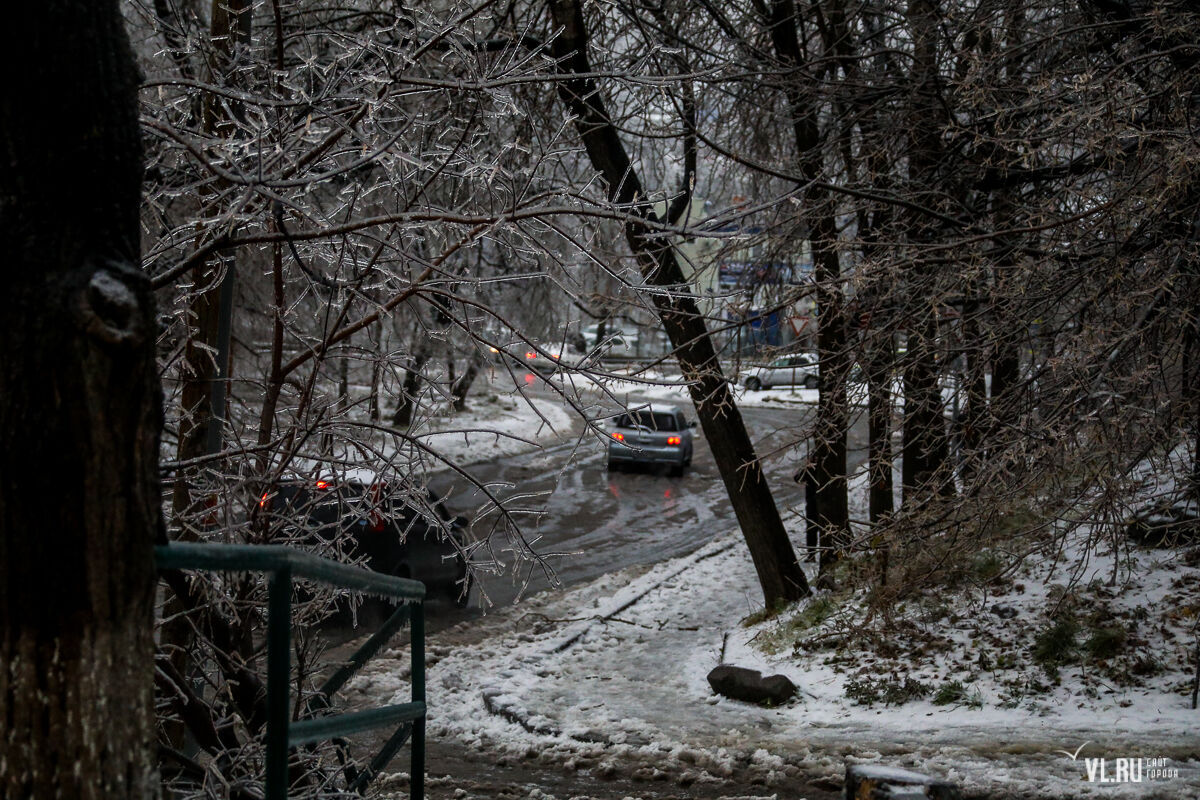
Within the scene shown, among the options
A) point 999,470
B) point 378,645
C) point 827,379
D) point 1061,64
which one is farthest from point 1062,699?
point 378,645

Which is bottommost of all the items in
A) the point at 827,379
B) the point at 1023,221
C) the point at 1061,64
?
the point at 827,379

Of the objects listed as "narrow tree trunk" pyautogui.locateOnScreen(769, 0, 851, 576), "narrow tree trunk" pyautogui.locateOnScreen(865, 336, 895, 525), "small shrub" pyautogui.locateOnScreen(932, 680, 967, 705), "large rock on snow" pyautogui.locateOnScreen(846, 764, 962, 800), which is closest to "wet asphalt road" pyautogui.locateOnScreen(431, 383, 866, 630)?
"narrow tree trunk" pyautogui.locateOnScreen(769, 0, 851, 576)

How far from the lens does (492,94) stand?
4570 millimetres

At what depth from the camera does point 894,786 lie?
4785 mm

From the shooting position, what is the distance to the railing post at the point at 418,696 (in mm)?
3439

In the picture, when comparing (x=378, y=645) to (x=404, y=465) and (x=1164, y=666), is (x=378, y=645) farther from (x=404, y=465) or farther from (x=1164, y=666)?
(x=1164, y=666)

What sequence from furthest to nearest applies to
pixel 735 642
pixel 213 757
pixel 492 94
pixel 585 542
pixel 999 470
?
1. pixel 585 542
2. pixel 735 642
3. pixel 999 470
4. pixel 492 94
5. pixel 213 757

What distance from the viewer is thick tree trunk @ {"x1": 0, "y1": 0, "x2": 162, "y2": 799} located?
183 cm

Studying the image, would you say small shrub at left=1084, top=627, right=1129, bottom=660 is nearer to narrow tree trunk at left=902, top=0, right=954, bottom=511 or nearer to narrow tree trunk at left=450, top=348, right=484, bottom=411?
narrow tree trunk at left=902, top=0, right=954, bottom=511

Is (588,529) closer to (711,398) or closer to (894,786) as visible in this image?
(711,398)

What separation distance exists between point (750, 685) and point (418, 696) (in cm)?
546

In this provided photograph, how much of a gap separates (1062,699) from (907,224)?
3.76 meters

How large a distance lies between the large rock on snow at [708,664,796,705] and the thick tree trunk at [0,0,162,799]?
22.8ft

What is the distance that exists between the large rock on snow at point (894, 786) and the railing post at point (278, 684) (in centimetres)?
327
